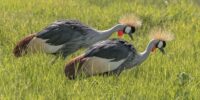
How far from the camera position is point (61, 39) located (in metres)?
5.65

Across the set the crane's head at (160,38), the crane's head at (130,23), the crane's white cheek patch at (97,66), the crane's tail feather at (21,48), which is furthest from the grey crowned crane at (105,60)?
the crane's tail feather at (21,48)

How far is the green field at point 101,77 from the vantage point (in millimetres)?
4379

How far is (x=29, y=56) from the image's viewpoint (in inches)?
214

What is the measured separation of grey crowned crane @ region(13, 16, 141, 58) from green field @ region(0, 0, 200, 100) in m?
0.13

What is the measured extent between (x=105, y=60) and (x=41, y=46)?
0.96 m

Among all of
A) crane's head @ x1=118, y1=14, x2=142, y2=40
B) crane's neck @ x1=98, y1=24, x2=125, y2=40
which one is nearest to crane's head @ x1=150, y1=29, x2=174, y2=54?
crane's head @ x1=118, y1=14, x2=142, y2=40

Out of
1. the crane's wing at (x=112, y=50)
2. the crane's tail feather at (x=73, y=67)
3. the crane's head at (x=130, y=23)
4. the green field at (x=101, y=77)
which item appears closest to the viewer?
the green field at (x=101, y=77)

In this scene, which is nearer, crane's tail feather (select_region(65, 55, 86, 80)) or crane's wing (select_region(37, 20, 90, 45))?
crane's tail feather (select_region(65, 55, 86, 80))

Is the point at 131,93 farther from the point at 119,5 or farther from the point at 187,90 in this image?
the point at 119,5

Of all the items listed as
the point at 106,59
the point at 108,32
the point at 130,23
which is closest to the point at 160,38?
the point at 130,23

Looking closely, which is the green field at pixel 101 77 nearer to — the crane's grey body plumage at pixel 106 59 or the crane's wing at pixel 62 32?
the crane's grey body plumage at pixel 106 59

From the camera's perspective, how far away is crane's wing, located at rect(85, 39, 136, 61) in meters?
4.95

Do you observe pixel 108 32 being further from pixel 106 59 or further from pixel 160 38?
pixel 106 59

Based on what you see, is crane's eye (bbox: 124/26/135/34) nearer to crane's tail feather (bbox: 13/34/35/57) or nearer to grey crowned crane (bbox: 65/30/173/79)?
grey crowned crane (bbox: 65/30/173/79)
